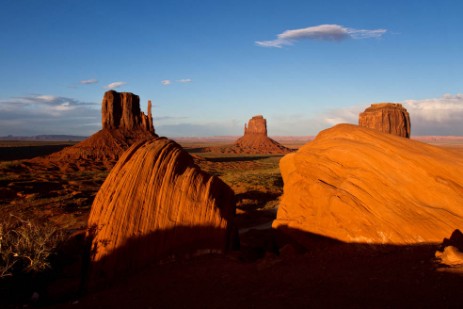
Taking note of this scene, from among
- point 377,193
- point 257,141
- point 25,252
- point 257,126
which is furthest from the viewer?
point 257,126

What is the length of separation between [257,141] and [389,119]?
285 feet

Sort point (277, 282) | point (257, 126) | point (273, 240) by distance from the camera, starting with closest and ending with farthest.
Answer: point (277, 282) < point (273, 240) < point (257, 126)

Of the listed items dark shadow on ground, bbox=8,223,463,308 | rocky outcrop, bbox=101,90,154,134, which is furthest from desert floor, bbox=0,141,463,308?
rocky outcrop, bbox=101,90,154,134

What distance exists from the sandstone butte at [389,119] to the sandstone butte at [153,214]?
2170cm

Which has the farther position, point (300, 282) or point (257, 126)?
point (257, 126)

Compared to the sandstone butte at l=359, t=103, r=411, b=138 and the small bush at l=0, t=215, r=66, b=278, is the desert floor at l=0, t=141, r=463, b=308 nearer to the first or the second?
the small bush at l=0, t=215, r=66, b=278

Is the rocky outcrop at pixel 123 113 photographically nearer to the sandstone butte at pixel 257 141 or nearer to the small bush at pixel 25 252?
the sandstone butte at pixel 257 141

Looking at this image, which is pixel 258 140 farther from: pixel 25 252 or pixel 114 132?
pixel 25 252

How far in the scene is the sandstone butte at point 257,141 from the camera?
10538 cm

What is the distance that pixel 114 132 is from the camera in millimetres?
56875

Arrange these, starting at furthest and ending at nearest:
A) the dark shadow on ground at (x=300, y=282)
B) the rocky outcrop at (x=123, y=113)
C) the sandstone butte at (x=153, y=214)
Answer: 1. the rocky outcrop at (x=123, y=113)
2. the sandstone butte at (x=153, y=214)
3. the dark shadow on ground at (x=300, y=282)

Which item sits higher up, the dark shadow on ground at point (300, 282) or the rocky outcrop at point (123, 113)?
the rocky outcrop at point (123, 113)

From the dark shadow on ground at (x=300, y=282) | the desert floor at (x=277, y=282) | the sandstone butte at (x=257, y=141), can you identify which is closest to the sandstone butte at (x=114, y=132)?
the desert floor at (x=277, y=282)

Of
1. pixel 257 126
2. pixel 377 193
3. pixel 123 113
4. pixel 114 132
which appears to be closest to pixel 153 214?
pixel 377 193
